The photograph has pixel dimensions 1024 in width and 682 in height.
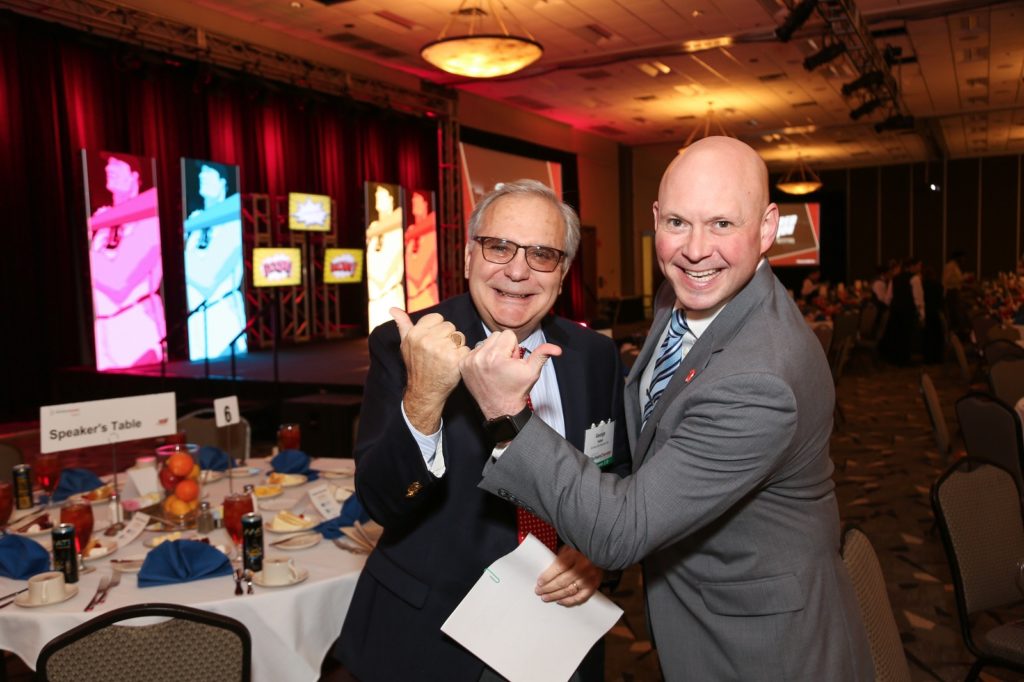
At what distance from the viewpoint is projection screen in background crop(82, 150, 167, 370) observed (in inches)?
340

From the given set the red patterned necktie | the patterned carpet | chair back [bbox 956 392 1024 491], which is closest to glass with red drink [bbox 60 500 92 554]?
the red patterned necktie

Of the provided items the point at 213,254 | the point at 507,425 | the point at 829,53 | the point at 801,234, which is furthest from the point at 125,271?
the point at 801,234

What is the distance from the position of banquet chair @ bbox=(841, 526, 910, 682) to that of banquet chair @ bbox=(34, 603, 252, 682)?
1283 mm

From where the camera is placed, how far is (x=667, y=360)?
1.45 m

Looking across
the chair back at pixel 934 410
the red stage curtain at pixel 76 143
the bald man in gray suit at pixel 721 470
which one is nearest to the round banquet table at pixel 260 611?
the bald man in gray suit at pixel 721 470

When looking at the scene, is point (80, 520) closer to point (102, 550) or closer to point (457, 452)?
point (102, 550)

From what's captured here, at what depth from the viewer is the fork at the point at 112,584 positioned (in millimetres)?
2012

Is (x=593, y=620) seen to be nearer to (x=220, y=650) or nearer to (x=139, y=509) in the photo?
(x=220, y=650)

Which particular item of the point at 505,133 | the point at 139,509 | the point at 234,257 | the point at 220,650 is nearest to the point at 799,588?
the point at 220,650

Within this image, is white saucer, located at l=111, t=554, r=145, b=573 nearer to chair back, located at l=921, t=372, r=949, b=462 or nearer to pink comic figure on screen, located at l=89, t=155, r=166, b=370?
chair back, located at l=921, t=372, r=949, b=462

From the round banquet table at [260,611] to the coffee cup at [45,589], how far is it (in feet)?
0.07

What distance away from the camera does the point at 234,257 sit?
1064 centimetres

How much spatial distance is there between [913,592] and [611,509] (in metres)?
3.40

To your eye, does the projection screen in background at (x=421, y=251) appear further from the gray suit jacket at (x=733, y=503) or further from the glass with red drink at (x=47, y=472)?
the gray suit jacket at (x=733, y=503)
